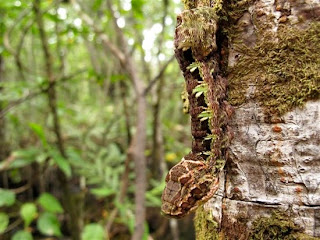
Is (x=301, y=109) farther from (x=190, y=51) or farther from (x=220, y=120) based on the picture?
(x=190, y=51)

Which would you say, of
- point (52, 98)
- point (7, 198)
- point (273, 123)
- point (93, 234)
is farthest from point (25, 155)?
point (273, 123)

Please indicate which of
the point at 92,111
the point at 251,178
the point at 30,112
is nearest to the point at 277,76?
the point at 251,178

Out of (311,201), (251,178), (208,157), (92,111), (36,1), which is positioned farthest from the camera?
(92,111)

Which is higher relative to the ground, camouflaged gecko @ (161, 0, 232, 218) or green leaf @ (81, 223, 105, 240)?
camouflaged gecko @ (161, 0, 232, 218)

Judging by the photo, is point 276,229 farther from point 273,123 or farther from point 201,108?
point 201,108

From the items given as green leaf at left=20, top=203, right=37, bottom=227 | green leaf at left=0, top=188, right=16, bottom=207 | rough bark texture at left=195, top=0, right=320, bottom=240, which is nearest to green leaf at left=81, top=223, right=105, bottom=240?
green leaf at left=20, top=203, right=37, bottom=227

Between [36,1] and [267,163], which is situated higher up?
[36,1]

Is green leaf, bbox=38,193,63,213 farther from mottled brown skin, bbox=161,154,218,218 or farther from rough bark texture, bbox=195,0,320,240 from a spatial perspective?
rough bark texture, bbox=195,0,320,240
